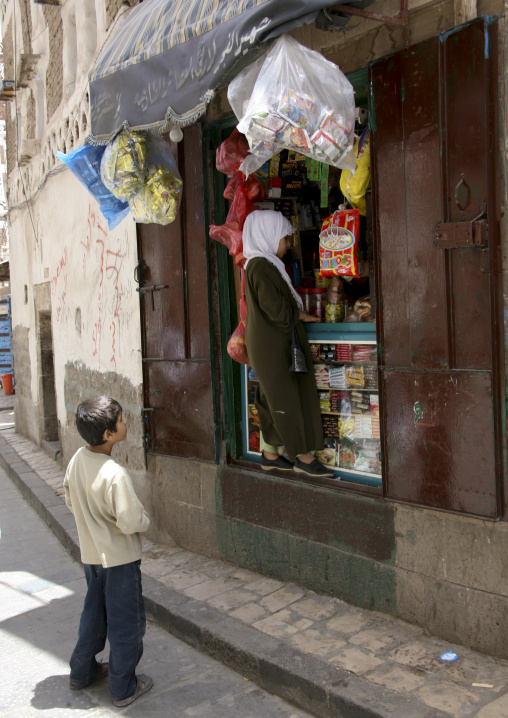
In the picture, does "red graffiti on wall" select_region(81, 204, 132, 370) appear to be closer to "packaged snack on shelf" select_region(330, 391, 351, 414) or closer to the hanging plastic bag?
the hanging plastic bag

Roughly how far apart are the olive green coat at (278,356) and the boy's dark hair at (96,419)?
113 cm

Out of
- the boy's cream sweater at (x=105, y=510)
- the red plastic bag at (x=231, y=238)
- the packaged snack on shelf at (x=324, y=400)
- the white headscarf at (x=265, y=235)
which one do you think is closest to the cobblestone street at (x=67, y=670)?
the boy's cream sweater at (x=105, y=510)

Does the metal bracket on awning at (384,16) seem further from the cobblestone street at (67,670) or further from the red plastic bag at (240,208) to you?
the cobblestone street at (67,670)

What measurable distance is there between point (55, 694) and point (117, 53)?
3.78 meters

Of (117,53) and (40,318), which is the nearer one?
(117,53)

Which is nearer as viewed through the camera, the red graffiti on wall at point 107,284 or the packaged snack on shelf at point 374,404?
the packaged snack on shelf at point 374,404

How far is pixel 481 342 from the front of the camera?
3.17 meters

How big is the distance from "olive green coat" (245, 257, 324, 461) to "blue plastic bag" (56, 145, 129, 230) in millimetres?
1534

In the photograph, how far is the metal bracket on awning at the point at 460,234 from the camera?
3.11 meters

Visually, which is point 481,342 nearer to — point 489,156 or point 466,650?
point 489,156

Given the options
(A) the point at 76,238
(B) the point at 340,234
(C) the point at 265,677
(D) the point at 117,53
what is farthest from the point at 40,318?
(C) the point at 265,677

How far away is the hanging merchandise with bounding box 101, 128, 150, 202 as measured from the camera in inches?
180

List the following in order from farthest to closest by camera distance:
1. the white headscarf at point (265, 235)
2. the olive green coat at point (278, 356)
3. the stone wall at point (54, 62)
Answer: the stone wall at point (54, 62) → the white headscarf at point (265, 235) → the olive green coat at point (278, 356)

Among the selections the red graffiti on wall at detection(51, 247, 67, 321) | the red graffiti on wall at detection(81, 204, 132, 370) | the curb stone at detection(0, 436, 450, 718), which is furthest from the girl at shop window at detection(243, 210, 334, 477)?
the red graffiti on wall at detection(51, 247, 67, 321)
